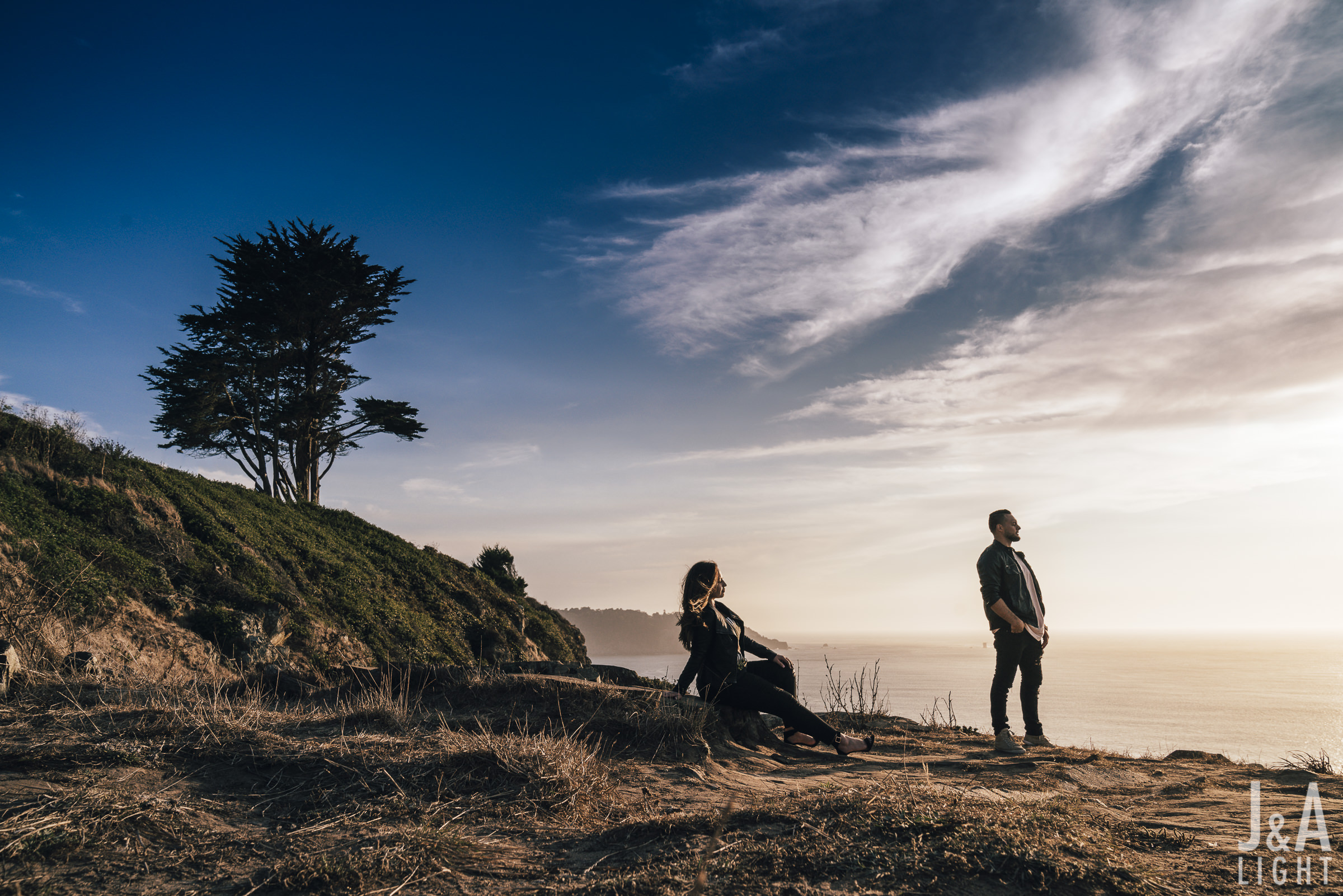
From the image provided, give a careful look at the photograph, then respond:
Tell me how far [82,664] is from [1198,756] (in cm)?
1054

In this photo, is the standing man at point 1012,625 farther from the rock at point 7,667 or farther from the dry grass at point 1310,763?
the rock at point 7,667

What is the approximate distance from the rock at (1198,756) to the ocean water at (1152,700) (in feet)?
0.99

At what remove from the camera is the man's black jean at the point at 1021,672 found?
606 cm

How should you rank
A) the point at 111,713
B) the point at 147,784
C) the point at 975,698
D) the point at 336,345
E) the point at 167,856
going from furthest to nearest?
the point at 975,698, the point at 336,345, the point at 111,713, the point at 147,784, the point at 167,856

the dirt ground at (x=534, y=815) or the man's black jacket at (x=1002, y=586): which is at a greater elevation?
the man's black jacket at (x=1002, y=586)

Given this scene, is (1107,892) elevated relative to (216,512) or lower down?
lower down

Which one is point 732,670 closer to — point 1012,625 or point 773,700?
point 773,700

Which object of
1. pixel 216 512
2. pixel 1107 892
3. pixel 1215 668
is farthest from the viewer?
pixel 1215 668

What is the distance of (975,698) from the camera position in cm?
4109

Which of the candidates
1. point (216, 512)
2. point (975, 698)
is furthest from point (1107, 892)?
point (975, 698)

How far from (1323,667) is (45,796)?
349ft

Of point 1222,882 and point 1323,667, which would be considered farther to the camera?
point 1323,667

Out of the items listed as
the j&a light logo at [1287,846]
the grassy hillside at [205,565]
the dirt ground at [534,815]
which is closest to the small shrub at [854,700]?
the dirt ground at [534,815]

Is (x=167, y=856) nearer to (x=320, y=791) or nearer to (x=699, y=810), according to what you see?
(x=320, y=791)
